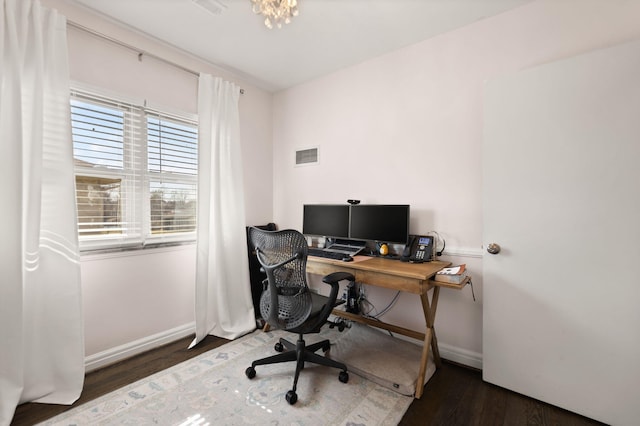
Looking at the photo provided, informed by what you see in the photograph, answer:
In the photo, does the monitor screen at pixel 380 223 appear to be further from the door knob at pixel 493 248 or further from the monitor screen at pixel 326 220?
the door knob at pixel 493 248

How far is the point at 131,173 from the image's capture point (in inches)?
89.0

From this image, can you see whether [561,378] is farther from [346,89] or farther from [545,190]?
[346,89]

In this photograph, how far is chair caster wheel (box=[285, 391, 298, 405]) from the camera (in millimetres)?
1671

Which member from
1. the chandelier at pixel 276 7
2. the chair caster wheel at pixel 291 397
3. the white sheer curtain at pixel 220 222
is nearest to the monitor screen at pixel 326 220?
the white sheer curtain at pixel 220 222

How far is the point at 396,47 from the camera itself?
7.99ft

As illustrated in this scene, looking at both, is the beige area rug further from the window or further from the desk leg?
Answer: the window

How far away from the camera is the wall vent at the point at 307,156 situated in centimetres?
307

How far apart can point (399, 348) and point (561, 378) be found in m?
1.02

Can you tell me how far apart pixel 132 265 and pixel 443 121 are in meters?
2.79

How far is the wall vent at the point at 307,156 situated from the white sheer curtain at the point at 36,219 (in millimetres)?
1986

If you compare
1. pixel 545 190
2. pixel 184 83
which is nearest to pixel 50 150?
pixel 184 83

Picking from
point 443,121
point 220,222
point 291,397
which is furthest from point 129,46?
point 291,397

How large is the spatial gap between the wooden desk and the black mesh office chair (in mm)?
182

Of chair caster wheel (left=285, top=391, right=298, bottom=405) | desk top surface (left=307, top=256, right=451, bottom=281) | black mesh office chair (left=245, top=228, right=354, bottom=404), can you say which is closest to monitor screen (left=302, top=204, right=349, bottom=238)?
desk top surface (left=307, top=256, right=451, bottom=281)
